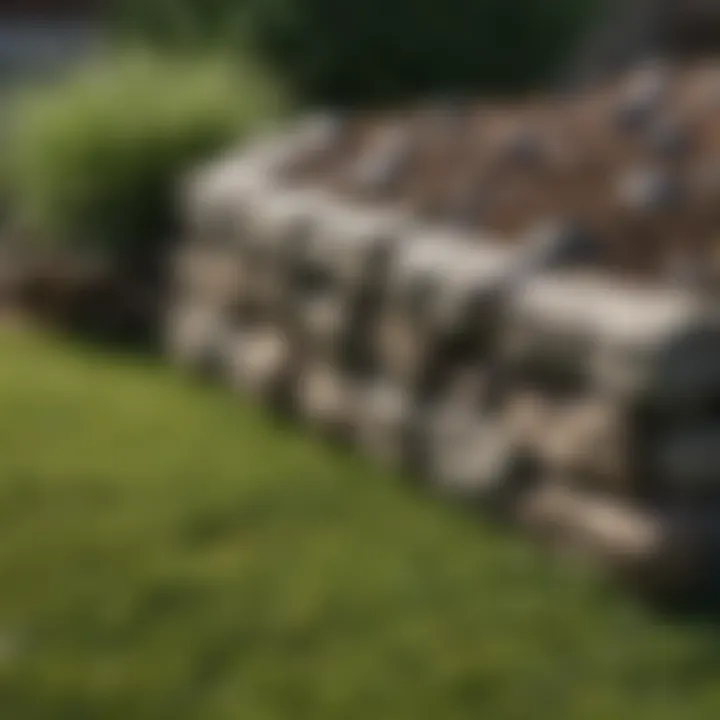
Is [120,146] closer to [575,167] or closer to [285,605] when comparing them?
[575,167]

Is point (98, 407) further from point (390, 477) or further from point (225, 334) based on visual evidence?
point (390, 477)

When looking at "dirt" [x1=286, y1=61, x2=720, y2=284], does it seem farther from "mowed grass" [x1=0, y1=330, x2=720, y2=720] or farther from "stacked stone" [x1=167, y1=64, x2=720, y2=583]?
"mowed grass" [x1=0, y1=330, x2=720, y2=720]

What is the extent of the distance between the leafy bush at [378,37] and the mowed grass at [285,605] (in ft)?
12.6

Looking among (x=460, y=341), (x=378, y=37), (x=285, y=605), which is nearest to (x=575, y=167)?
(x=460, y=341)

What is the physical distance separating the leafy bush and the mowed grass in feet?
12.6

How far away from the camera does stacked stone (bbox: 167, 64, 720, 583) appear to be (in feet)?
13.9

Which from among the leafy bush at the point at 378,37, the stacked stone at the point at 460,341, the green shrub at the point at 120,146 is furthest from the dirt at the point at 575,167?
the leafy bush at the point at 378,37

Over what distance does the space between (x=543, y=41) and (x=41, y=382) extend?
158 inches

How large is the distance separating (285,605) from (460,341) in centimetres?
117

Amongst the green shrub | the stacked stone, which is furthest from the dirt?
the green shrub

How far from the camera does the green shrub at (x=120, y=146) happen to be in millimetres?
7352

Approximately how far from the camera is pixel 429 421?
5094mm

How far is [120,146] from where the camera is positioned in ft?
24.1

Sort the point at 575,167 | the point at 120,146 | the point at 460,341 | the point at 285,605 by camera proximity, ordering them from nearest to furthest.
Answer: the point at 285,605, the point at 460,341, the point at 575,167, the point at 120,146
